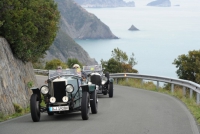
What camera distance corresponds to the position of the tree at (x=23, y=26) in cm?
1834

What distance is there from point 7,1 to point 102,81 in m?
6.64

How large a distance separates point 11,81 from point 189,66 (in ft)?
143

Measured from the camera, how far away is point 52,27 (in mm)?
22312

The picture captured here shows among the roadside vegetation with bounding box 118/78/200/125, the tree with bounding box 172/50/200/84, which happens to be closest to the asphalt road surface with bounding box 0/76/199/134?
the roadside vegetation with bounding box 118/78/200/125

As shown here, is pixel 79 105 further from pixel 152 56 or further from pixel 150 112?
pixel 152 56

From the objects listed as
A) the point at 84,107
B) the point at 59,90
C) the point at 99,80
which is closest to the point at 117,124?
the point at 84,107

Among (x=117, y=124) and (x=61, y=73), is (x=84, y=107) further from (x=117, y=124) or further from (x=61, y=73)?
(x=61, y=73)

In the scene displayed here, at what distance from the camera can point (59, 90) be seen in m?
13.1

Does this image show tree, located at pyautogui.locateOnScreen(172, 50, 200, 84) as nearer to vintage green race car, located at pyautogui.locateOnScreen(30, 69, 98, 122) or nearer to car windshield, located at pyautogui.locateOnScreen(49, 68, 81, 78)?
car windshield, located at pyautogui.locateOnScreen(49, 68, 81, 78)

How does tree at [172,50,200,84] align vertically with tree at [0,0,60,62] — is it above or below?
below

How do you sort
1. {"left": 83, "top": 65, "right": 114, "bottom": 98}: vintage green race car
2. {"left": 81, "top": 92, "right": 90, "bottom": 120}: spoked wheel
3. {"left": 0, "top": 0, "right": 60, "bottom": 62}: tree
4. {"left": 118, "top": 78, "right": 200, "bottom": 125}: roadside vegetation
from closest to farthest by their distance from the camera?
{"left": 81, "top": 92, "right": 90, "bottom": 120}: spoked wheel, {"left": 118, "top": 78, "right": 200, "bottom": 125}: roadside vegetation, {"left": 0, "top": 0, "right": 60, "bottom": 62}: tree, {"left": 83, "top": 65, "right": 114, "bottom": 98}: vintage green race car

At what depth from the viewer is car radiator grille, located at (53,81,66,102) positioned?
13.0 metres

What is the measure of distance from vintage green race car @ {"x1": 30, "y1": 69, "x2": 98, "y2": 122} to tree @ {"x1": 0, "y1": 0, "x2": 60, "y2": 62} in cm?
474

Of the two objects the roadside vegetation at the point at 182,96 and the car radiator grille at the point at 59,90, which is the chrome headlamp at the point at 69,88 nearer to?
the car radiator grille at the point at 59,90
